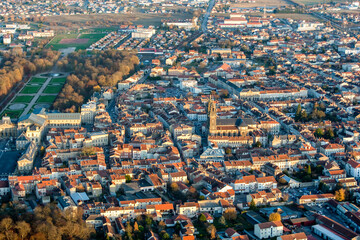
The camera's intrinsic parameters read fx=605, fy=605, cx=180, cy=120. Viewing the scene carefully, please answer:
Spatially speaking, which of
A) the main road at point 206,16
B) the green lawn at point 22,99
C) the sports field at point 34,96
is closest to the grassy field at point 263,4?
the main road at point 206,16

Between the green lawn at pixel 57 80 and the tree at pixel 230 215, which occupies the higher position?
the tree at pixel 230 215

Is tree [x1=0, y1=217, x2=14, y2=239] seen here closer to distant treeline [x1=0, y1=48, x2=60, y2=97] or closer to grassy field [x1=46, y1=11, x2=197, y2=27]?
distant treeline [x1=0, y1=48, x2=60, y2=97]

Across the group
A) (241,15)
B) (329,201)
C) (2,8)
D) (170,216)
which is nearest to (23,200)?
(170,216)

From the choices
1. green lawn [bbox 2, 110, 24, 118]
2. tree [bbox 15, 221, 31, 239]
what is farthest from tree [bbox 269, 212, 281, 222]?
green lawn [bbox 2, 110, 24, 118]

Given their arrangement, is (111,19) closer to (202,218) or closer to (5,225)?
(202,218)

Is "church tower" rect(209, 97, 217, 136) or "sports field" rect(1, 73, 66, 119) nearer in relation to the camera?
"church tower" rect(209, 97, 217, 136)

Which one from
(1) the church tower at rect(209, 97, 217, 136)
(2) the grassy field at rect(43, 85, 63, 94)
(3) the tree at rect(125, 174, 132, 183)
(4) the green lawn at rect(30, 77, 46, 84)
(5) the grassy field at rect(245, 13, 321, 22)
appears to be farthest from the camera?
(5) the grassy field at rect(245, 13, 321, 22)

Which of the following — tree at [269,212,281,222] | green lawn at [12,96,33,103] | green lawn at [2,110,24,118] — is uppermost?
tree at [269,212,281,222]

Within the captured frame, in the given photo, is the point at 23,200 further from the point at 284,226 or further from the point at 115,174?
the point at 284,226

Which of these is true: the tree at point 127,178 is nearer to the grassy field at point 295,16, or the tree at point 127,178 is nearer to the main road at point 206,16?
the main road at point 206,16
